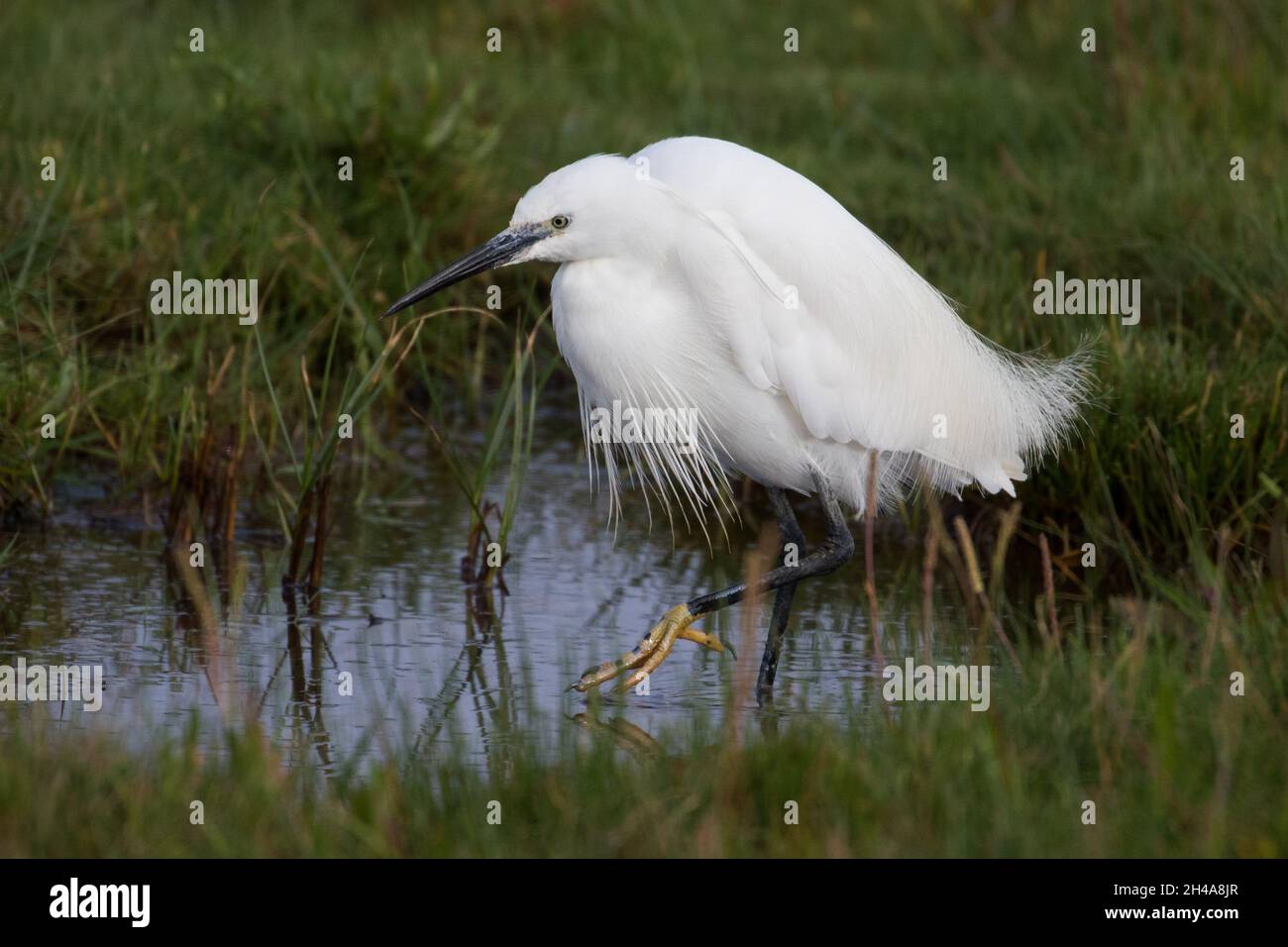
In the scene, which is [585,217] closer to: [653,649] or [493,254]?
[493,254]

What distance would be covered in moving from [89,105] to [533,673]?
3.75 meters

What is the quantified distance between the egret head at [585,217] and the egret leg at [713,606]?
0.89m

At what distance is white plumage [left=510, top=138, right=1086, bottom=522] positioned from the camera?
4.43 meters

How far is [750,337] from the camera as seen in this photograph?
454 centimetres

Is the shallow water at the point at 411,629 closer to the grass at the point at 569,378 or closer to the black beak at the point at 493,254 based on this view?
Result: the grass at the point at 569,378

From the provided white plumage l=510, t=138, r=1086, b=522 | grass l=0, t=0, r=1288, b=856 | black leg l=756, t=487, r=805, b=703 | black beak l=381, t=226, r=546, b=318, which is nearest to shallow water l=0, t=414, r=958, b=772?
black leg l=756, t=487, r=805, b=703

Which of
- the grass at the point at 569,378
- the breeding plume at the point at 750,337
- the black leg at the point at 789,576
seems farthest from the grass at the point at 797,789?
the black leg at the point at 789,576

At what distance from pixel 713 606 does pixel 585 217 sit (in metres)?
1.08

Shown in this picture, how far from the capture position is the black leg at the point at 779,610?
15.2ft

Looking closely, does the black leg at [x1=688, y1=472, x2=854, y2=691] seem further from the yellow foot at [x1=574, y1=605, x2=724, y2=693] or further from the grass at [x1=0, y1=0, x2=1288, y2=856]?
the grass at [x1=0, y1=0, x2=1288, y2=856]

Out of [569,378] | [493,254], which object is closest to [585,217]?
[493,254]

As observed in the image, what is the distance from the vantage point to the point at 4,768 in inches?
122

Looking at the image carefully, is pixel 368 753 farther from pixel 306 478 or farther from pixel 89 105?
pixel 89 105
